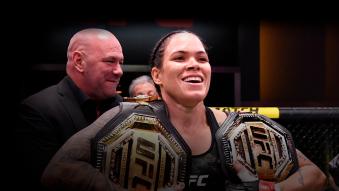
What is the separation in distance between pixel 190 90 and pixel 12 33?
532mm

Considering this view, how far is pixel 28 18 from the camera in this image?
3.46ft

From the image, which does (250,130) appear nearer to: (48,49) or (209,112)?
(209,112)

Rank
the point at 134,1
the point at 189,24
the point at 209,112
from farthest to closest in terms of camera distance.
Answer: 1. the point at 189,24
2. the point at 134,1
3. the point at 209,112

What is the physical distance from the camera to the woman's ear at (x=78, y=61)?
0.94 m

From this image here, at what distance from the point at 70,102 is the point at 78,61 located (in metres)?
0.12

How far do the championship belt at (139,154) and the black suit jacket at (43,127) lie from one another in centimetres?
13

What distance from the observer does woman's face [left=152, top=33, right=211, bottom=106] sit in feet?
3.00

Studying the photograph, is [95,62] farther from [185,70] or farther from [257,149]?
[257,149]

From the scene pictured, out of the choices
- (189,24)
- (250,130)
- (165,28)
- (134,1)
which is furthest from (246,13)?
(250,130)

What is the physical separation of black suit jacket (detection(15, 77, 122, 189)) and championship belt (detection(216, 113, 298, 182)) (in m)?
0.39

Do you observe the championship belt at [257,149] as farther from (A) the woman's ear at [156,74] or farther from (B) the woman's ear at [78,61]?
(B) the woman's ear at [78,61]

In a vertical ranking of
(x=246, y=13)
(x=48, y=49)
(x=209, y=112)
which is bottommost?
(x=209, y=112)

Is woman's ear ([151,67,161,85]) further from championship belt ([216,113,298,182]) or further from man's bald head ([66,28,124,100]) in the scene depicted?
championship belt ([216,113,298,182])

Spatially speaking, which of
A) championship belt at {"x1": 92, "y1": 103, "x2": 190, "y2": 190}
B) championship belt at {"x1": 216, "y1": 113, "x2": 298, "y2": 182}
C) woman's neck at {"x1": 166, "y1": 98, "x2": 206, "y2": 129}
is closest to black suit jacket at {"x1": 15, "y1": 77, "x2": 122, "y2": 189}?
championship belt at {"x1": 92, "y1": 103, "x2": 190, "y2": 190}
